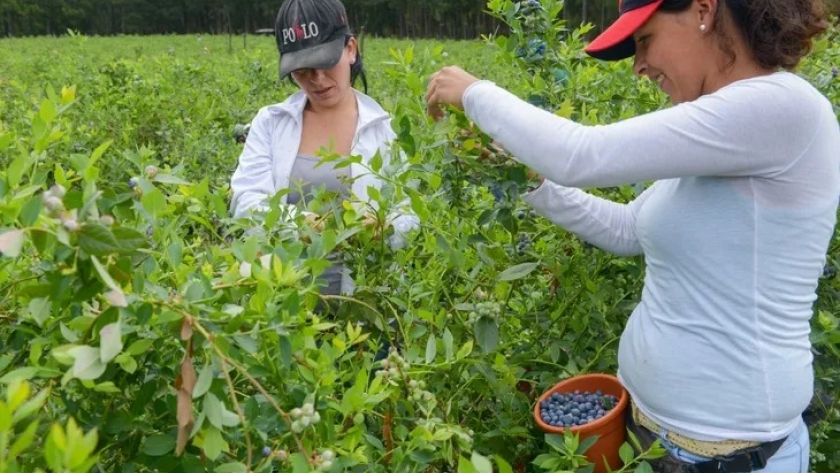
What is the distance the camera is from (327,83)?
2.34 metres

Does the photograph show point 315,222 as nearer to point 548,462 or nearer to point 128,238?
point 548,462

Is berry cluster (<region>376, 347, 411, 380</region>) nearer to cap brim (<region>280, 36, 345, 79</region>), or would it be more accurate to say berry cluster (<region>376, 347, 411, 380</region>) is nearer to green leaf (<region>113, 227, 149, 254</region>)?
green leaf (<region>113, 227, 149, 254</region>)

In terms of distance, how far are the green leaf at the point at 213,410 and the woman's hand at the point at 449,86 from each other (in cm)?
68

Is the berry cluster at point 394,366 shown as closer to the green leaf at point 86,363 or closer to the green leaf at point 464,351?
the green leaf at point 464,351

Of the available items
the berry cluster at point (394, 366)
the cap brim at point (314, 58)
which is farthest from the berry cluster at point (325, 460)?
the cap brim at point (314, 58)

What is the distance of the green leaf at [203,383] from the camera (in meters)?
0.88

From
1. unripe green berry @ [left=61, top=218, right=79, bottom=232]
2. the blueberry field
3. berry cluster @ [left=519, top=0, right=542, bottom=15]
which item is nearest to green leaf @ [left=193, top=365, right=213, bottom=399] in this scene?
the blueberry field

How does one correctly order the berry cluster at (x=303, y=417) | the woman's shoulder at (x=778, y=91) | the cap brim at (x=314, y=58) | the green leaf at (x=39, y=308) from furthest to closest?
the cap brim at (x=314, y=58) → the woman's shoulder at (x=778, y=91) → the berry cluster at (x=303, y=417) → the green leaf at (x=39, y=308)

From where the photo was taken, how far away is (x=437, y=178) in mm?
1534

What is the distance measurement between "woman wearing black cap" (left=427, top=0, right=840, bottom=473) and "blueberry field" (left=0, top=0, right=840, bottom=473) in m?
0.16

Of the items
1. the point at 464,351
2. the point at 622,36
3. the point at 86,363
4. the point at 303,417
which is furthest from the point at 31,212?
the point at 622,36

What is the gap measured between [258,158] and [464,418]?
1079 mm

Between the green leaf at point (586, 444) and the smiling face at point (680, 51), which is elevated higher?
the smiling face at point (680, 51)

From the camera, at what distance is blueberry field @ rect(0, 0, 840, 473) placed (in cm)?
90
